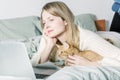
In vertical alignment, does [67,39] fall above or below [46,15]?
below

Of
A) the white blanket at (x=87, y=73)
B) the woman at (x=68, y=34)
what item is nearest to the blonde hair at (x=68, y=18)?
the woman at (x=68, y=34)

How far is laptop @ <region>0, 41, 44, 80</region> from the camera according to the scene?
1.03 m

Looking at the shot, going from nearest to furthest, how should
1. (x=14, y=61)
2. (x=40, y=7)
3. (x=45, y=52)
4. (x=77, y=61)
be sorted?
(x=14, y=61) → (x=77, y=61) → (x=45, y=52) → (x=40, y=7)

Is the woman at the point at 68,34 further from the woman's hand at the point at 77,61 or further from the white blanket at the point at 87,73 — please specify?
the white blanket at the point at 87,73

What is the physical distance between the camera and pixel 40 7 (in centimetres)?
210

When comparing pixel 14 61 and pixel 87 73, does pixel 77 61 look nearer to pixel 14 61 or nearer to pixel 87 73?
pixel 87 73

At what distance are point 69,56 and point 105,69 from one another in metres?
0.30

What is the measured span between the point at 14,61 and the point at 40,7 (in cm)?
109

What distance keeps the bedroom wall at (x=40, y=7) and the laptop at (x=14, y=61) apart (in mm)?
919

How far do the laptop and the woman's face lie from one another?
1.27 feet

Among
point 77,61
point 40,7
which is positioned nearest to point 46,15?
point 77,61

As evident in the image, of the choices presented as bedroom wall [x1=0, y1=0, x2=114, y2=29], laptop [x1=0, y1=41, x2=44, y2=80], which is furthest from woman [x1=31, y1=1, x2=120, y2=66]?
bedroom wall [x1=0, y1=0, x2=114, y2=29]

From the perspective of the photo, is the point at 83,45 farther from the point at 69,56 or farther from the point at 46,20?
the point at 46,20

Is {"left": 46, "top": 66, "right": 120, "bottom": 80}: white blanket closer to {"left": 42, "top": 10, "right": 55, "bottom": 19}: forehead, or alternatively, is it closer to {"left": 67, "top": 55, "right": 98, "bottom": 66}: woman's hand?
{"left": 67, "top": 55, "right": 98, "bottom": 66}: woman's hand
